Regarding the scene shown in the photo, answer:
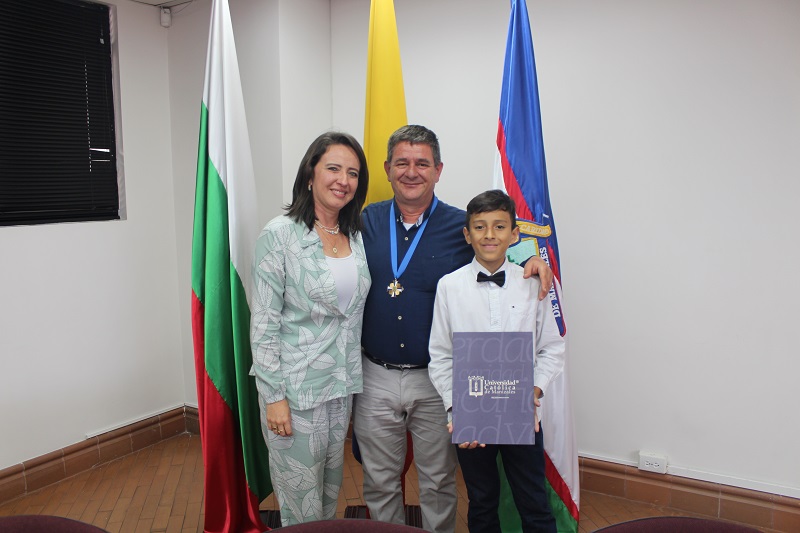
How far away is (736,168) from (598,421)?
1.46m

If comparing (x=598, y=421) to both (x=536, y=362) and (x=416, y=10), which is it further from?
(x=416, y=10)

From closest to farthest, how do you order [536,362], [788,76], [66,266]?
[536,362] → [788,76] → [66,266]

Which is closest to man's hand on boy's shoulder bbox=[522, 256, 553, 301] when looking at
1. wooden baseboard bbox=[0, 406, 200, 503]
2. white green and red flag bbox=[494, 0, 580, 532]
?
white green and red flag bbox=[494, 0, 580, 532]

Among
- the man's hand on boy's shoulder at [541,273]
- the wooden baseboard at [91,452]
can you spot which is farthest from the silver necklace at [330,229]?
the wooden baseboard at [91,452]

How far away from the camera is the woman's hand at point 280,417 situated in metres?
2.22

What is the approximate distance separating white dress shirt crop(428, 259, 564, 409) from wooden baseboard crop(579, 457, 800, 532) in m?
1.38

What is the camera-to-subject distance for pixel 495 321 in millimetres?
2176

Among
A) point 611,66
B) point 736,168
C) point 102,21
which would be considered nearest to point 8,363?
point 102,21

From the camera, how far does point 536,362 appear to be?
2254mm

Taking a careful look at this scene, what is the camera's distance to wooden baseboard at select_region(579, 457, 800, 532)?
2904 mm

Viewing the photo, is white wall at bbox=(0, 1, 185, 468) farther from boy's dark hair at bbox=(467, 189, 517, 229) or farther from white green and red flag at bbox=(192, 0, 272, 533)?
boy's dark hair at bbox=(467, 189, 517, 229)

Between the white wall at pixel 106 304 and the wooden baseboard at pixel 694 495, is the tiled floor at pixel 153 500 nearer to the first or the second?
the wooden baseboard at pixel 694 495

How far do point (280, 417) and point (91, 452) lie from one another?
2.01 m

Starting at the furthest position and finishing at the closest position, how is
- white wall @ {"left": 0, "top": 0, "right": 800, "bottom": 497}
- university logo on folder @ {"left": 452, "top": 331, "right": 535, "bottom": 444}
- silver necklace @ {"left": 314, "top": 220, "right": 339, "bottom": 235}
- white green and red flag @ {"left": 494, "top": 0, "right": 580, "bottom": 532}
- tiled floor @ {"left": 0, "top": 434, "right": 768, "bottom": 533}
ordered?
tiled floor @ {"left": 0, "top": 434, "right": 768, "bottom": 533} < white wall @ {"left": 0, "top": 0, "right": 800, "bottom": 497} < white green and red flag @ {"left": 494, "top": 0, "right": 580, "bottom": 532} < silver necklace @ {"left": 314, "top": 220, "right": 339, "bottom": 235} < university logo on folder @ {"left": 452, "top": 331, "right": 535, "bottom": 444}
